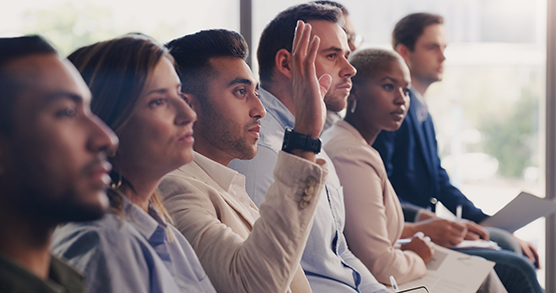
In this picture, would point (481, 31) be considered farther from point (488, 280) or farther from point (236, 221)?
point (236, 221)

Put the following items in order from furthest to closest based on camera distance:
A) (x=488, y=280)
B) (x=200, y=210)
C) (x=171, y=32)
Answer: (x=488, y=280)
(x=171, y=32)
(x=200, y=210)

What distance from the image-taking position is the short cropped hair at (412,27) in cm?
237

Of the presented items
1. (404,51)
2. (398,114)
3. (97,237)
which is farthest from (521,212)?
(97,237)

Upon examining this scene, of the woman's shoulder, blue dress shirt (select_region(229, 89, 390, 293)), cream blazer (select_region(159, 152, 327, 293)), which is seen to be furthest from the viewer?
blue dress shirt (select_region(229, 89, 390, 293))

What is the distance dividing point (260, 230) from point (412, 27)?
1.80 meters

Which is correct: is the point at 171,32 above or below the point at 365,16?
above

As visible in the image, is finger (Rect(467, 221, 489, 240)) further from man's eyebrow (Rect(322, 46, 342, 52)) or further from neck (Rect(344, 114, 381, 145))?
man's eyebrow (Rect(322, 46, 342, 52))

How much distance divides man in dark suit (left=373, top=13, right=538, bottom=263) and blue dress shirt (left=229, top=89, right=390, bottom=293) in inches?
27.8

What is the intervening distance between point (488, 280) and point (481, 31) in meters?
1.68

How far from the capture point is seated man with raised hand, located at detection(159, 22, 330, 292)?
33.9 inches

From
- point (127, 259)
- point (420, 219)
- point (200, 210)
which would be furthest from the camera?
point (420, 219)

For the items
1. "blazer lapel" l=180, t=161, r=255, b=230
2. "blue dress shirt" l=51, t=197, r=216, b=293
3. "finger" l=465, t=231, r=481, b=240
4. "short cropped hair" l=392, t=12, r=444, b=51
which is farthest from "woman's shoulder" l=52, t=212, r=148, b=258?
"short cropped hair" l=392, t=12, r=444, b=51

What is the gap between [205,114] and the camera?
1.01 metres

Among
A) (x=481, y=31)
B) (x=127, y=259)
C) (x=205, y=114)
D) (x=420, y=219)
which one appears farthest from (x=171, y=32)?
(x=481, y=31)
